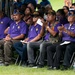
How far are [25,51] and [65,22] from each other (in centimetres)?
145

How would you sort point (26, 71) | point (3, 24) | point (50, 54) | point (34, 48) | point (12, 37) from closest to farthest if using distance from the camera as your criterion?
1. point (26, 71)
2. point (50, 54)
3. point (34, 48)
4. point (12, 37)
5. point (3, 24)

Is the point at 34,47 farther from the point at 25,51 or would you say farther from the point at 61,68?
the point at 61,68

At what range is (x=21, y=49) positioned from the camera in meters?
11.1

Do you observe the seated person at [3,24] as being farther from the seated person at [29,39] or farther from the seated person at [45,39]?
the seated person at [45,39]

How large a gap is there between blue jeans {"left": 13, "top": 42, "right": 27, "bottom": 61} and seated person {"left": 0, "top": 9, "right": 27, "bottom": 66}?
21cm

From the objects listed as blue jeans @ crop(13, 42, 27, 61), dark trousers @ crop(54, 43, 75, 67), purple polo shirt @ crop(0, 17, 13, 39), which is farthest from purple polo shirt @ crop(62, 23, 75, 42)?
purple polo shirt @ crop(0, 17, 13, 39)

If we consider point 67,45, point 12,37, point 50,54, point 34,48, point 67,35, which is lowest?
point 50,54

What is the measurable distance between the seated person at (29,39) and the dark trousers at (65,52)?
1.05m

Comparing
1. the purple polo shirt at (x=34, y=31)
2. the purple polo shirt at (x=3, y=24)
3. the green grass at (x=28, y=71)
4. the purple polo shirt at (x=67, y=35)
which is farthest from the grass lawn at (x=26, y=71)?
the purple polo shirt at (x=3, y=24)

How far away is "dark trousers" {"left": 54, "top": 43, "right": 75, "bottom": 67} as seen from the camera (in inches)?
398

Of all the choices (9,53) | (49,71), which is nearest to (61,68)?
(49,71)

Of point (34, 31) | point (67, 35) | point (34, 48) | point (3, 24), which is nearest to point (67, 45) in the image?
point (67, 35)

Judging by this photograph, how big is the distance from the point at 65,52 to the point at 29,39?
1489 millimetres

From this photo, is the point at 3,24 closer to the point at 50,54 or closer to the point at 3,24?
the point at 3,24
